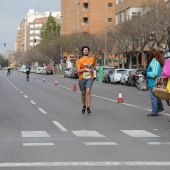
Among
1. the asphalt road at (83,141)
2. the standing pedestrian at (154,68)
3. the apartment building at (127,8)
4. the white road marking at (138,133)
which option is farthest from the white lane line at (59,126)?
the apartment building at (127,8)

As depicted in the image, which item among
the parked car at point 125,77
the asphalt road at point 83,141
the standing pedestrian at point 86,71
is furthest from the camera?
the parked car at point 125,77

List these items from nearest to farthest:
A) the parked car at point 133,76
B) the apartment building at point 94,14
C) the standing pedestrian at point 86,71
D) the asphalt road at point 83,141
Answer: the asphalt road at point 83,141, the standing pedestrian at point 86,71, the parked car at point 133,76, the apartment building at point 94,14

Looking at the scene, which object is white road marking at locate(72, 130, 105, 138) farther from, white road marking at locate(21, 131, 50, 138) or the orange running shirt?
the orange running shirt

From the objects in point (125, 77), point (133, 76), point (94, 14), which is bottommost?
point (125, 77)

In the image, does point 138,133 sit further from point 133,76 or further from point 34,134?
point 133,76

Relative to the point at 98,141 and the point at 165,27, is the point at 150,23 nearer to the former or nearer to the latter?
the point at 165,27

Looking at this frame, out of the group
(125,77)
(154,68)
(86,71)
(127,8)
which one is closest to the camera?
(154,68)

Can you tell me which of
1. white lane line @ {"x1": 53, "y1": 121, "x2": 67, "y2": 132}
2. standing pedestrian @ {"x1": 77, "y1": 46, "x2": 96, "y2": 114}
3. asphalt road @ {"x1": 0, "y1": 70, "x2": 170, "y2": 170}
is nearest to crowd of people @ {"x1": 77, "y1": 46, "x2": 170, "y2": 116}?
standing pedestrian @ {"x1": 77, "y1": 46, "x2": 96, "y2": 114}

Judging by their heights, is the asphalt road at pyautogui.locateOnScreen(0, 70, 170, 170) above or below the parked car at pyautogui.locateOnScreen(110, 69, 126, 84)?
below

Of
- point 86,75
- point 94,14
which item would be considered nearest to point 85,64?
point 86,75

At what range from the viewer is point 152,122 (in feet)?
42.5

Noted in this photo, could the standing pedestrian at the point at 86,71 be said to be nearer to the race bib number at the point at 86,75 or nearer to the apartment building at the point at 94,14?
the race bib number at the point at 86,75

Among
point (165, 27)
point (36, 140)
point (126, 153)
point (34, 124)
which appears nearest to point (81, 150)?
point (126, 153)

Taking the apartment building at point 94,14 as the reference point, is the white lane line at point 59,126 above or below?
below
